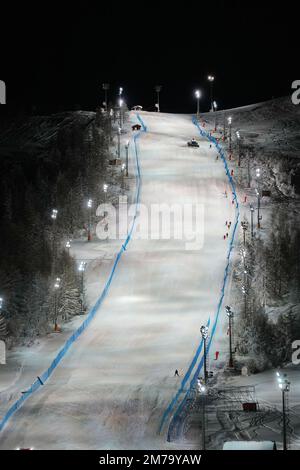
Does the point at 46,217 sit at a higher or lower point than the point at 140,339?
higher

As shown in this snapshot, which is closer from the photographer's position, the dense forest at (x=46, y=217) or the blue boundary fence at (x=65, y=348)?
the blue boundary fence at (x=65, y=348)

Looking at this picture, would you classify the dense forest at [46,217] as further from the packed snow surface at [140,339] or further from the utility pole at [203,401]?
the utility pole at [203,401]

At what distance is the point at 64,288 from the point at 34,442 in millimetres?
23186

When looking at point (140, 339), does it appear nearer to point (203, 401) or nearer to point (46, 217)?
point (203, 401)

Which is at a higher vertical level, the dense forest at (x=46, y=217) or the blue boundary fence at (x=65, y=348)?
the dense forest at (x=46, y=217)

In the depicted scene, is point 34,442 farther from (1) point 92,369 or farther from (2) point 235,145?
(2) point 235,145

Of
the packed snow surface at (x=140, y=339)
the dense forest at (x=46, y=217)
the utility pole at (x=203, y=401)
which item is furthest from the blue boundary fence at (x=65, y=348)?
the utility pole at (x=203, y=401)
